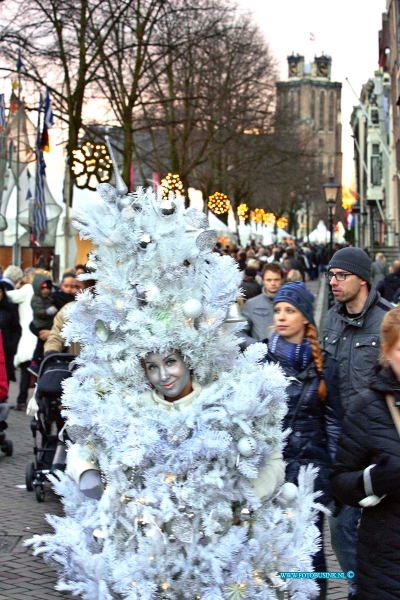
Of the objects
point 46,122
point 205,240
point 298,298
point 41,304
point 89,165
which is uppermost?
point 46,122

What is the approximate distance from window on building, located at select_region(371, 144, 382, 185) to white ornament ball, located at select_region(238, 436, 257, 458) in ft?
226

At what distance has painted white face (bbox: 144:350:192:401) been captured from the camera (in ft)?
14.7

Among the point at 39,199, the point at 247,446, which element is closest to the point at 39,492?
the point at 247,446

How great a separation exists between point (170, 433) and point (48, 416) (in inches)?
191

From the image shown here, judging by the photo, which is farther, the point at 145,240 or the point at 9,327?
the point at 9,327

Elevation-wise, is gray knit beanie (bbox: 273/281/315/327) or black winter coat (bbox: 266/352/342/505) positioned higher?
gray knit beanie (bbox: 273/281/315/327)

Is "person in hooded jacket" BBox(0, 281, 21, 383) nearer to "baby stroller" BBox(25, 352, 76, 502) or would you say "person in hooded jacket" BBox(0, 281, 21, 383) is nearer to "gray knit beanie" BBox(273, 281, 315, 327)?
"baby stroller" BBox(25, 352, 76, 502)

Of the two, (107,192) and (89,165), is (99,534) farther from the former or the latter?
(89,165)

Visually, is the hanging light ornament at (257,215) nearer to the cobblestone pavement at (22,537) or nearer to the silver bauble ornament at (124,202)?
the cobblestone pavement at (22,537)

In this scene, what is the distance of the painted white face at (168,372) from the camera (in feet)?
14.7

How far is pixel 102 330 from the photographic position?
4.60 m

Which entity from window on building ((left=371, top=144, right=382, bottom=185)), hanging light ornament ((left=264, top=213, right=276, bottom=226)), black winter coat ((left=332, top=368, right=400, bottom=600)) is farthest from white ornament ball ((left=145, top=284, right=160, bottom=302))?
window on building ((left=371, top=144, right=382, bottom=185))

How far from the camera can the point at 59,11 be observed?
25.1 meters

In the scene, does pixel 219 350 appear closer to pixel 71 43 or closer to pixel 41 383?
pixel 41 383
